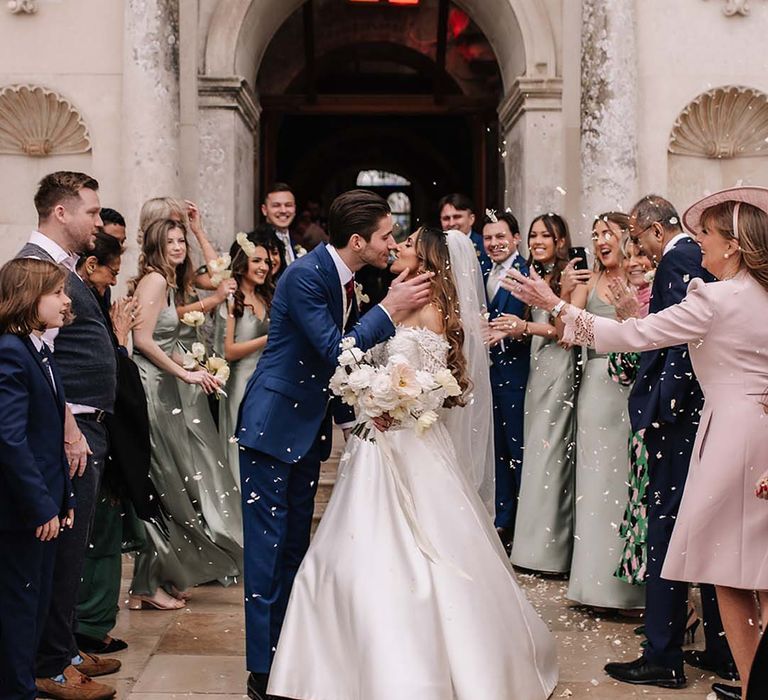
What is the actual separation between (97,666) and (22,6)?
612 centimetres

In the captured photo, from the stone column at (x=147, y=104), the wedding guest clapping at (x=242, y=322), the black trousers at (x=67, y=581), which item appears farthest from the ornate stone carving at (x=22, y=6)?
the black trousers at (x=67, y=581)

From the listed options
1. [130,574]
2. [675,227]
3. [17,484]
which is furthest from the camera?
[130,574]

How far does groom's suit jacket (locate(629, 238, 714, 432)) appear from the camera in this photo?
16.2 feet

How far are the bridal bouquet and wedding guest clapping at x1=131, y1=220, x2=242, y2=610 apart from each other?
5.84ft

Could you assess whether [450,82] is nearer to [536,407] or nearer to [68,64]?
[68,64]

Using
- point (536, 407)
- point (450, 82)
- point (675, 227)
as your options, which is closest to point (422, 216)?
point (450, 82)

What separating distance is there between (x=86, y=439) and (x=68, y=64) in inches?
217

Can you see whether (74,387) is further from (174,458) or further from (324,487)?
(324,487)

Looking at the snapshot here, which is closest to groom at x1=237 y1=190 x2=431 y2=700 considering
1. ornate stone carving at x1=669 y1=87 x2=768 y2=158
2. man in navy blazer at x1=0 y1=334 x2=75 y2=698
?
man in navy blazer at x1=0 y1=334 x2=75 y2=698

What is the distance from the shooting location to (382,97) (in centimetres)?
1297

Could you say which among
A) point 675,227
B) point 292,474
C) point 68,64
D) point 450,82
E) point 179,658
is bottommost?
point 179,658

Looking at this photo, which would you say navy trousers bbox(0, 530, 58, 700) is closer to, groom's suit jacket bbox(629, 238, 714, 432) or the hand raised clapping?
the hand raised clapping

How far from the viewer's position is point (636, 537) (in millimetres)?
5703

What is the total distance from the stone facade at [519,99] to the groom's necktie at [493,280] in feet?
6.17
